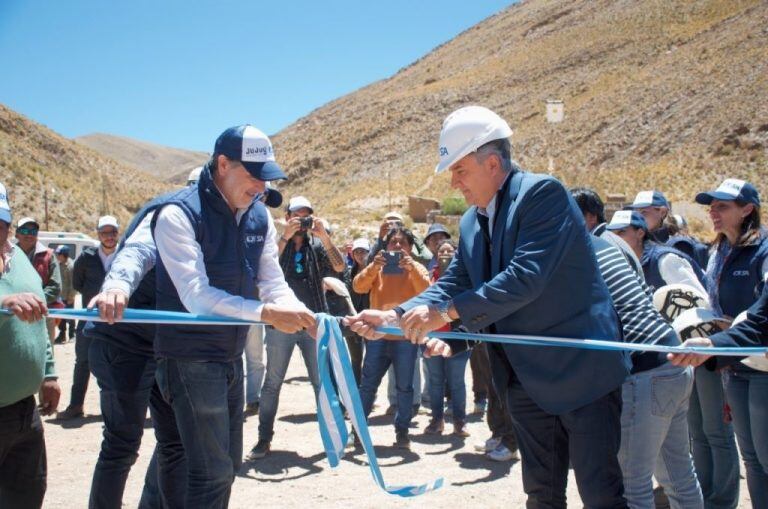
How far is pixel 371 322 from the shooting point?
12.7ft

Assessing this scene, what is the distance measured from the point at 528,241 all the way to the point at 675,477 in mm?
1828

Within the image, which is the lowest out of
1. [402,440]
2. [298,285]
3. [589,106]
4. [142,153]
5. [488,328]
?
[402,440]

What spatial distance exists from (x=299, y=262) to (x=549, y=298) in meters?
4.30

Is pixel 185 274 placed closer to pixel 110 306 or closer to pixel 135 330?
pixel 110 306

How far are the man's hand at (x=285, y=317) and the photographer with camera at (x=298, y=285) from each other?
10.6 feet

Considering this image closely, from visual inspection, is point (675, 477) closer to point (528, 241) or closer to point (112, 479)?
point (528, 241)

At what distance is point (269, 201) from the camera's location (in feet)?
14.8

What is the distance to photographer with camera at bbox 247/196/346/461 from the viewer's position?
694cm

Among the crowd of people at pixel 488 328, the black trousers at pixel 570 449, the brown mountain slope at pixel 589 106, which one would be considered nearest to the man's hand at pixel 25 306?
the crowd of people at pixel 488 328

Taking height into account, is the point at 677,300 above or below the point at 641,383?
above

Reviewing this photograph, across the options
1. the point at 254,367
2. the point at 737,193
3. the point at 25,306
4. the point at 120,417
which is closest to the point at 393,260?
the point at 254,367

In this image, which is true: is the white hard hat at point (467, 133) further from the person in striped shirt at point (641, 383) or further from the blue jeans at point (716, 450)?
the blue jeans at point (716, 450)

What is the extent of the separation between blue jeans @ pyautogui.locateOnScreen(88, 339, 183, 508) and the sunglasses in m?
3.00

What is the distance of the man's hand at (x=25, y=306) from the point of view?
3.44 metres
